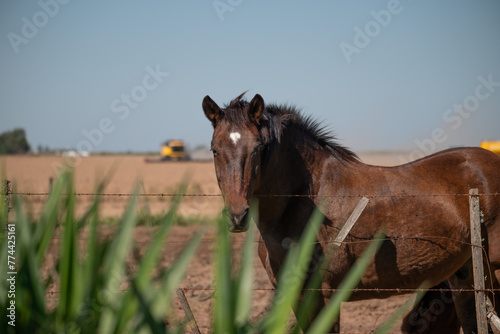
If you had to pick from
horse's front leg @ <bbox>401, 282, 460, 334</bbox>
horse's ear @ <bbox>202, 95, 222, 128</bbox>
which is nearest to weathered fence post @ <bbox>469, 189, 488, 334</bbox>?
horse's front leg @ <bbox>401, 282, 460, 334</bbox>

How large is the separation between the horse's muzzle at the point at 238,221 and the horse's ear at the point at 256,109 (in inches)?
32.2

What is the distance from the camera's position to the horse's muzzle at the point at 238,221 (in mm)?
3441

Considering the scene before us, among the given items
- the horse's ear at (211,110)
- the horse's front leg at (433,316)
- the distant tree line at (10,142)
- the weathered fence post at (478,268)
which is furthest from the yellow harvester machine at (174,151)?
the weathered fence post at (478,268)

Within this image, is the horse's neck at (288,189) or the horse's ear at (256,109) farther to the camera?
the horse's neck at (288,189)

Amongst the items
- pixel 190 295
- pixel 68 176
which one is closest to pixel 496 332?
pixel 190 295

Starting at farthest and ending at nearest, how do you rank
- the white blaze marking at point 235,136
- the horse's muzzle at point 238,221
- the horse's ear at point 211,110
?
1. the horse's ear at point 211,110
2. the white blaze marking at point 235,136
3. the horse's muzzle at point 238,221

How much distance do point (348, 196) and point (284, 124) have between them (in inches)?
32.6

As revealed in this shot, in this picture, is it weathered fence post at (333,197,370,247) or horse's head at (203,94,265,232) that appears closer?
horse's head at (203,94,265,232)

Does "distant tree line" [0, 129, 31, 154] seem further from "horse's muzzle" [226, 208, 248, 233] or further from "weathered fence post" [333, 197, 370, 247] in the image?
"weathered fence post" [333, 197, 370, 247]

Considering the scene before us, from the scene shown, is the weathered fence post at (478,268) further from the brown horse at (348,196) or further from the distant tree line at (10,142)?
the distant tree line at (10,142)

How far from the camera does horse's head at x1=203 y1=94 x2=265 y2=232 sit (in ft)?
11.7

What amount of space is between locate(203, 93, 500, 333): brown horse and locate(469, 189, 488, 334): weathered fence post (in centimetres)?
18

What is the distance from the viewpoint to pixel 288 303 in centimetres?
140

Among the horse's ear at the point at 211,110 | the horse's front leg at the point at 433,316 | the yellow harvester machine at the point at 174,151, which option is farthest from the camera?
the yellow harvester machine at the point at 174,151
